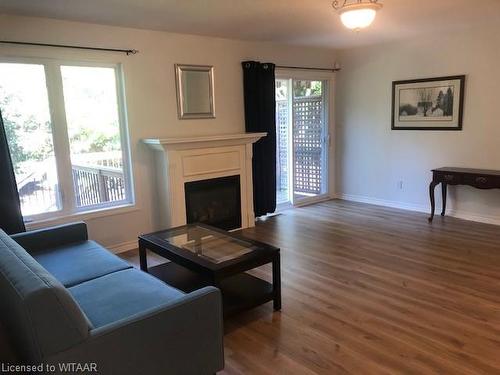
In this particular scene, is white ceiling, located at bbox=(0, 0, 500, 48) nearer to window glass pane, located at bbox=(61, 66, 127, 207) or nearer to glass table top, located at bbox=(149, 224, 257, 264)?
window glass pane, located at bbox=(61, 66, 127, 207)

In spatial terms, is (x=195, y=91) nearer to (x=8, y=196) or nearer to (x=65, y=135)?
(x=65, y=135)

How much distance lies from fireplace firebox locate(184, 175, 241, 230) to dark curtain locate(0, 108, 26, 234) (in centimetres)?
166

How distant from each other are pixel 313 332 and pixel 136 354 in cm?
125

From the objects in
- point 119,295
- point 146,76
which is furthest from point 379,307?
point 146,76

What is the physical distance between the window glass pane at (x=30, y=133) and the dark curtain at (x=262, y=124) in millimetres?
2348

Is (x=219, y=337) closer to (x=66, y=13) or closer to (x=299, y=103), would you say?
(x=66, y=13)

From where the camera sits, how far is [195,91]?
15.1ft

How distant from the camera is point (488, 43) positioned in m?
4.56

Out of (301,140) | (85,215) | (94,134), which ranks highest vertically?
(94,134)

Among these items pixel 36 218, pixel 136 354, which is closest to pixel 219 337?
pixel 136 354

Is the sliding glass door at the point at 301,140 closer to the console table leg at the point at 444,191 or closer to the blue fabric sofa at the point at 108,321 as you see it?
the console table leg at the point at 444,191

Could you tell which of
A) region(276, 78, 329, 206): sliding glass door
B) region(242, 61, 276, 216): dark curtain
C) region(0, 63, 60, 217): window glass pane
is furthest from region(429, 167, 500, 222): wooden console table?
region(0, 63, 60, 217): window glass pane

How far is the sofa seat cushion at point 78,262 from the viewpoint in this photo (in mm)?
2465

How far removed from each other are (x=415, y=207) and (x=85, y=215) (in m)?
4.30
